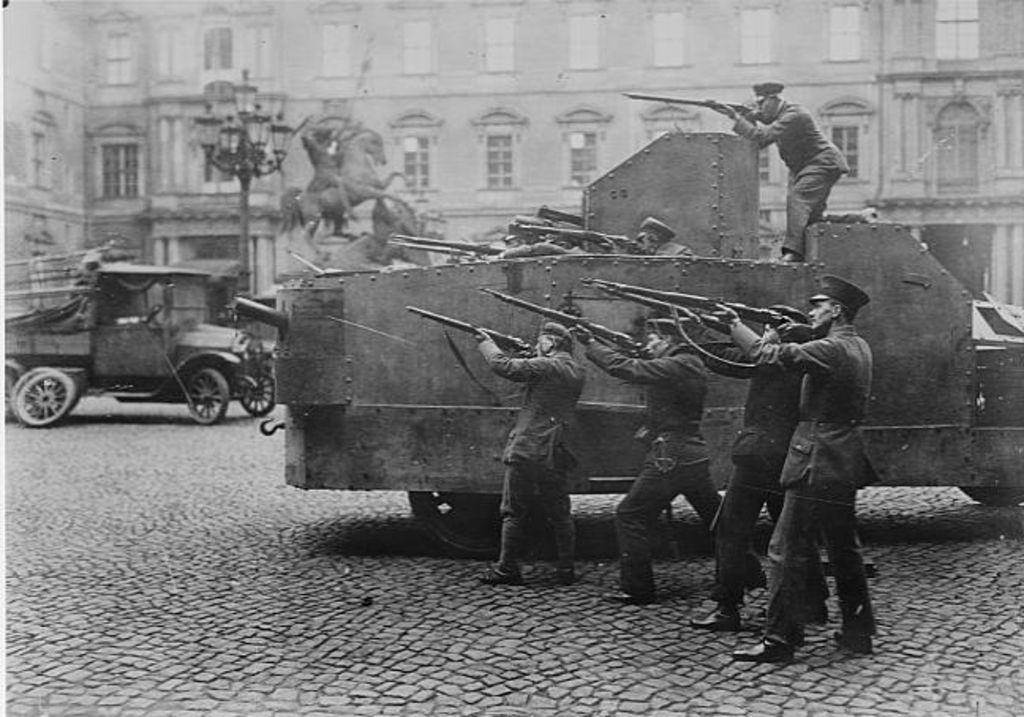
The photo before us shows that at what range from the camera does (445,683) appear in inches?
191

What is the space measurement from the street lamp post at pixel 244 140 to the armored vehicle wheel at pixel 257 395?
279 centimetres

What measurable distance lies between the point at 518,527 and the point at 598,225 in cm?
216

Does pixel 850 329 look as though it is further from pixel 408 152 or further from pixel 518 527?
pixel 408 152

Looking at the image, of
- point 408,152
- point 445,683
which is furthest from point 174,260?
point 445,683

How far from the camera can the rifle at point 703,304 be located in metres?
5.55

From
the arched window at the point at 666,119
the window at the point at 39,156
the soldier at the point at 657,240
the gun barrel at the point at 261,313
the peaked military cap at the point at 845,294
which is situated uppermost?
Answer: the arched window at the point at 666,119

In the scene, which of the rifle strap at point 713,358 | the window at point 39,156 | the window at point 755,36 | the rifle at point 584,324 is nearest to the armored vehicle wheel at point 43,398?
the window at point 39,156

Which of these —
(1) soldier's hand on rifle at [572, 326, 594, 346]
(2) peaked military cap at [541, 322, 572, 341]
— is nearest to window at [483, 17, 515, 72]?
(2) peaked military cap at [541, 322, 572, 341]

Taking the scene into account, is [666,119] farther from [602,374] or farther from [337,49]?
[602,374]

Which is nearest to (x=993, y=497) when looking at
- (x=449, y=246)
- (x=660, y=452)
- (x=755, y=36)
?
(x=660, y=452)

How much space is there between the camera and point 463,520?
23.7 ft

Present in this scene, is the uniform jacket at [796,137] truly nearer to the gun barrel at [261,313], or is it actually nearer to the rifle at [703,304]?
the rifle at [703,304]

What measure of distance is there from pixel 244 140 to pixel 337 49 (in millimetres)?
3464

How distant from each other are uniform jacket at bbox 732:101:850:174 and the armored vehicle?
973 centimetres
